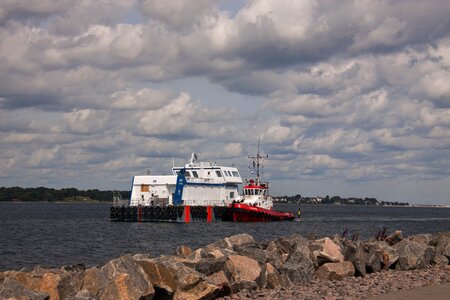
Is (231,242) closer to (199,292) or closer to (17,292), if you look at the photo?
(199,292)

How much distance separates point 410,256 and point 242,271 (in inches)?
306

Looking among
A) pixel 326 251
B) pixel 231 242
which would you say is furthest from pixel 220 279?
pixel 231 242

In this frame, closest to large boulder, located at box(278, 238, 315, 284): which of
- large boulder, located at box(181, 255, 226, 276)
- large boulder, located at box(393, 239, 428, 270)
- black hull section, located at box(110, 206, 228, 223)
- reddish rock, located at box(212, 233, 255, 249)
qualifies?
large boulder, located at box(181, 255, 226, 276)

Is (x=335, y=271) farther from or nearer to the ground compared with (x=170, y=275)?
nearer to the ground

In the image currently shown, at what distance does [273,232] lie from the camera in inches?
2370

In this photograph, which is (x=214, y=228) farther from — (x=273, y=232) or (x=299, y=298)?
(x=299, y=298)

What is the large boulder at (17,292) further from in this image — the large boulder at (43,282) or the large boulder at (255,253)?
the large boulder at (255,253)

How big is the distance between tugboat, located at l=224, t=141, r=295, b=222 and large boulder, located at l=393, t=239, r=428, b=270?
49.8 meters

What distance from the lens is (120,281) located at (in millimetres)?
16391

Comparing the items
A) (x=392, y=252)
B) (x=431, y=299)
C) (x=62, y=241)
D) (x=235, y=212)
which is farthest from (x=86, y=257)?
(x=235, y=212)

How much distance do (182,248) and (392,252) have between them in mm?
7522

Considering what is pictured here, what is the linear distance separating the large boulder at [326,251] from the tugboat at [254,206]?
5061 cm

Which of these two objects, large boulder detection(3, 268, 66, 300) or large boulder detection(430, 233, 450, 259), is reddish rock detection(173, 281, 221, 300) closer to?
large boulder detection(3, 268, 66, 300)

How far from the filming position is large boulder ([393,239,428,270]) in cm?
2452
